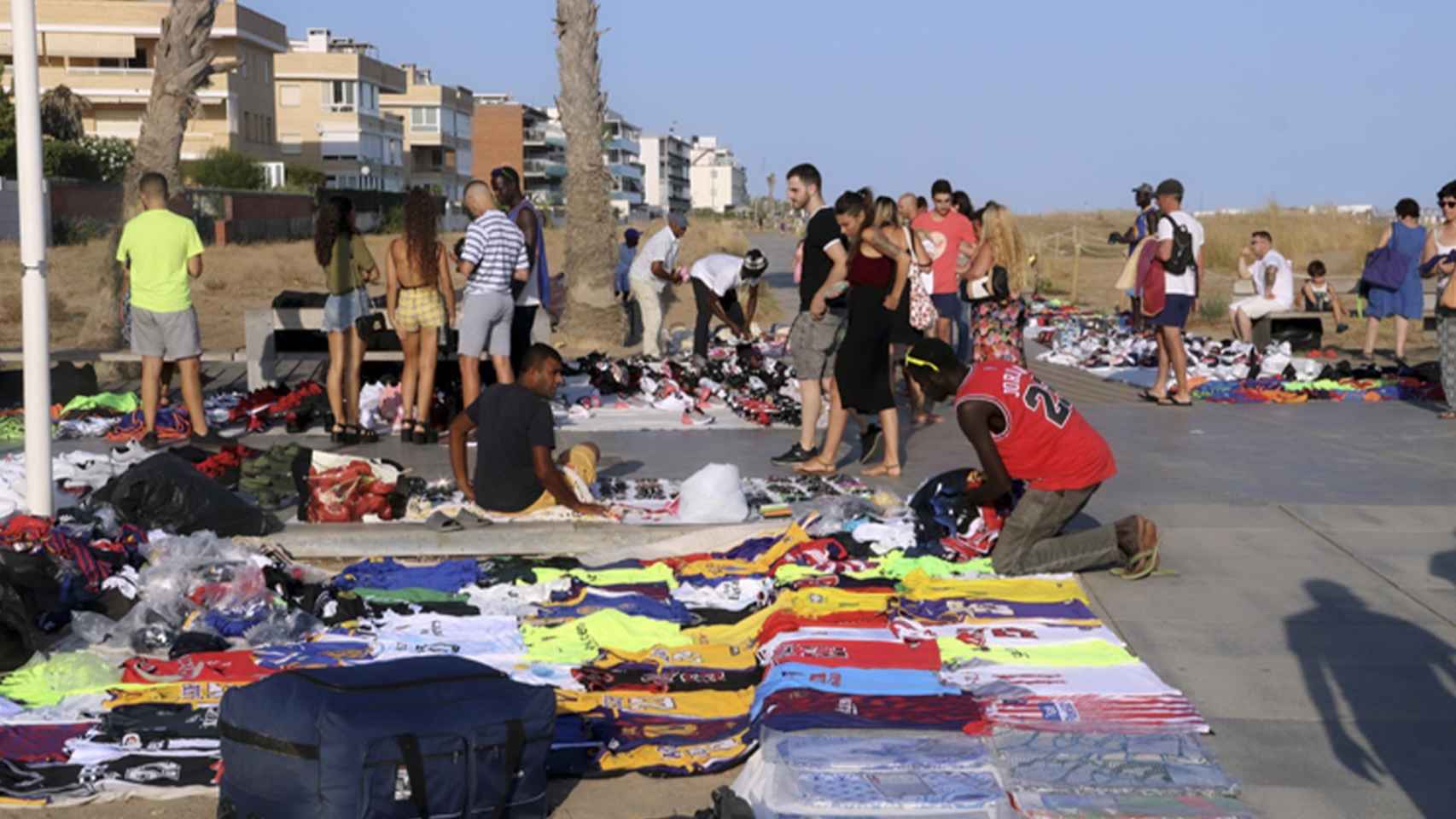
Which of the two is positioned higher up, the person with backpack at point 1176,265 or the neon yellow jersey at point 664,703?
the person with backpack at point 1176,265

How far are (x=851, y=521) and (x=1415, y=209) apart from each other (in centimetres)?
1141

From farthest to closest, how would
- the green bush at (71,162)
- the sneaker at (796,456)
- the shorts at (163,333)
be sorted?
the green bush at (71,162)
the shorts at (163,333)
the sneaker at (796,456)

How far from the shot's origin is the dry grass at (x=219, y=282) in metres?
22.2

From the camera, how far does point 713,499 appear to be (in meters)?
8.93


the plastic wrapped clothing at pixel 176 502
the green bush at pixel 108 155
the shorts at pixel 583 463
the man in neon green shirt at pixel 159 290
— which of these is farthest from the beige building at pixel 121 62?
the plastic wrapped clothing at pixel 176 502

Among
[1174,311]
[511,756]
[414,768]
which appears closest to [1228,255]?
[1174,311]

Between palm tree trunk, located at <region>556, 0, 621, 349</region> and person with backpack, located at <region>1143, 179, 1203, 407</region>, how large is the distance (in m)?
7.58

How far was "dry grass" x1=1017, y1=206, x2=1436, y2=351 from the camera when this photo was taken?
25.2m

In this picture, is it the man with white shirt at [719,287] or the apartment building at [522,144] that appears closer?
the man with white shirt at [719,287]

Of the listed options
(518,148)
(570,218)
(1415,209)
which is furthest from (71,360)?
(518,148)

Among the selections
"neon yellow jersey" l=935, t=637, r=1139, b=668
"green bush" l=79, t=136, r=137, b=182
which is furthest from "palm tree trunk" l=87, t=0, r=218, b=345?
"green bush" l=79, t=136, r=137, b=182

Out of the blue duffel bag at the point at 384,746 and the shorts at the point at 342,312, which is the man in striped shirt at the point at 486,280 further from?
the blue duffel bag at the point at 384,746

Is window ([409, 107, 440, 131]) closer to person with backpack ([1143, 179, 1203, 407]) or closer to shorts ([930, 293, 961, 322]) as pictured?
shorts ([930, 293, 961, 322])

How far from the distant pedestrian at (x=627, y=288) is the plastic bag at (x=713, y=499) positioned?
11.3 meters
